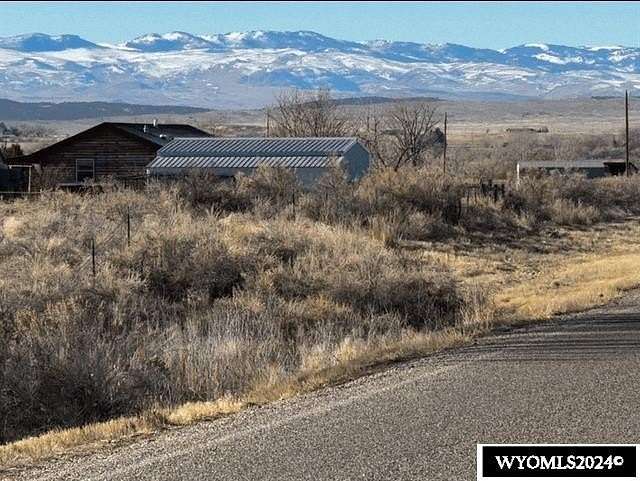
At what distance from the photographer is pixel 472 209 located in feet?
135

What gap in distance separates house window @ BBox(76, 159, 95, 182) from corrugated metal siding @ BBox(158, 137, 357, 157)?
4.46 m

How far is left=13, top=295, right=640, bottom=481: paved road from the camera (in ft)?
25.4

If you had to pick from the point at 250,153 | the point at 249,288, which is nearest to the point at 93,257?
the point at 249,288

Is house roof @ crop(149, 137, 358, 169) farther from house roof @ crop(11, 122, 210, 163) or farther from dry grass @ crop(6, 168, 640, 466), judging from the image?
dry grass @ crop(6, 168, 640, 466)

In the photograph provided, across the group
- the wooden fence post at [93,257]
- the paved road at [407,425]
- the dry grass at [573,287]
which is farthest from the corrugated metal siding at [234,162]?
the paved road at [407,425]

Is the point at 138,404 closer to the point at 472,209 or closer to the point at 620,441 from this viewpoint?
the point at 620,441

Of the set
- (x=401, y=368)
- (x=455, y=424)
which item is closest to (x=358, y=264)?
(x=401, y=368)

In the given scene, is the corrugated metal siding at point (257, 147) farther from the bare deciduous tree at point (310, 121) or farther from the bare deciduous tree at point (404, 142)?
the bare deciduous tree at point (310, 121)

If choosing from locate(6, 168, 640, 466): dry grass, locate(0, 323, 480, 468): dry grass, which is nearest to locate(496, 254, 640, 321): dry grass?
→ locate(6, 168, 640, 466): dry grass

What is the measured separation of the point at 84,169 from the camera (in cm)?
5834

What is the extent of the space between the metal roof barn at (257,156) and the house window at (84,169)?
4.53 meters

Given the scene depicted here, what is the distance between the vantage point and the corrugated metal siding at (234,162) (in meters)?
52.5

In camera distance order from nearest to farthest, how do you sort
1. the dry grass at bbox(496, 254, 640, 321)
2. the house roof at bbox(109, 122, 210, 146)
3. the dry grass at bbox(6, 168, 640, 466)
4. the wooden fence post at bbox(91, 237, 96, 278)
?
the dry grass at bbox(6, 168, 640, 466) → the dry grass at bbox(496, 254, 640, 321) → the wooden fence post at bbox(91, 237, 96, 278) → the house roof at bbox(109, 122, 210, 146)

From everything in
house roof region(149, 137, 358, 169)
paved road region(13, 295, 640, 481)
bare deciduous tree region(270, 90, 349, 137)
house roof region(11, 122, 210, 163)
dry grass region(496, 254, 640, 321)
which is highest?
bare deciduous tree region(270, 90, 349, 137)
